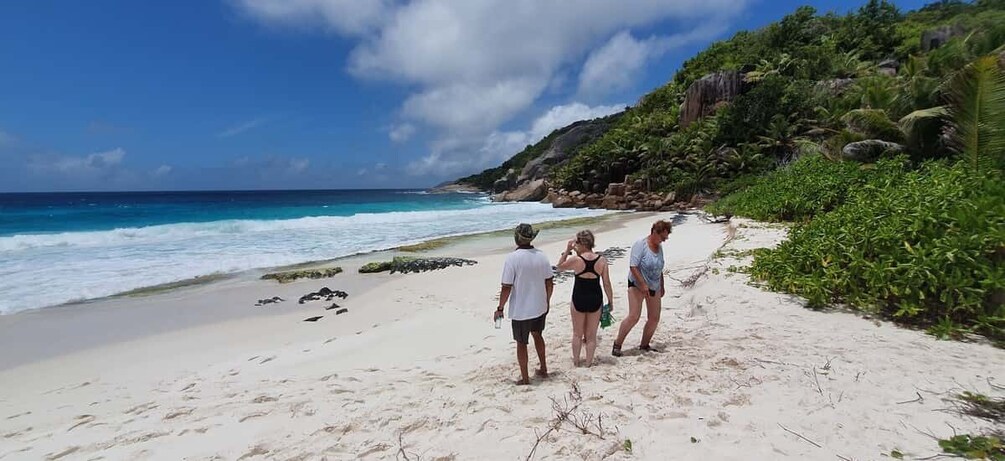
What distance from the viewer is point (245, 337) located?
6.98 m

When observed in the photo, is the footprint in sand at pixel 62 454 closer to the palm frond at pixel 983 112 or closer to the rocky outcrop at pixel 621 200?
the palm frond at pixel 983 112

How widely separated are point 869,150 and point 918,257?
13.3m

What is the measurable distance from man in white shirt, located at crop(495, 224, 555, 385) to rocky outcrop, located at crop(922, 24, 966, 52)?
3924 cm

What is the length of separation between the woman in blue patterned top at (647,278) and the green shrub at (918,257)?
90.3 inches

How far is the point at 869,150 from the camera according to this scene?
49.2 ft

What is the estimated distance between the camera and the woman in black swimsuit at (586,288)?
428cm

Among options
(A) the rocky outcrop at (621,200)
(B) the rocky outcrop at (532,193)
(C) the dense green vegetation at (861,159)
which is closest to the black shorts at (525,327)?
(C) the dense green vegetation at (861,159)

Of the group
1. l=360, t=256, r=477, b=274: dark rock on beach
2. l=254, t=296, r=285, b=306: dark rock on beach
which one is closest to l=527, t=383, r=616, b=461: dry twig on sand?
l=254, t=296, r=285, b=306: dark rock on beach

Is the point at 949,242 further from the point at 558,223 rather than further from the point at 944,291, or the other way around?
the point at 558,223

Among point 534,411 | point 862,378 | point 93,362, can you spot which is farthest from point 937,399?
point 93,362

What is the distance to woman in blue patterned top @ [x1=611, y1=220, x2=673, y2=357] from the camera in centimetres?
464

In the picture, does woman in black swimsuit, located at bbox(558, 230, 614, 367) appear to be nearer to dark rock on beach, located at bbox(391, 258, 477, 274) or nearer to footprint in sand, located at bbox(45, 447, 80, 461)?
footprint in sand, located at bbox(45, 447, 80, 461)

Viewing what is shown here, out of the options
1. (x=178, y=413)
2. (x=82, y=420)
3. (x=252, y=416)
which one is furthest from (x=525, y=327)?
(x=82, y=420)

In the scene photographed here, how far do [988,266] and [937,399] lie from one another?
2.18 meters
